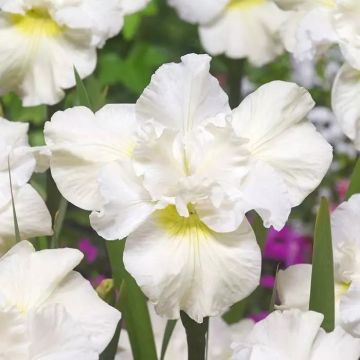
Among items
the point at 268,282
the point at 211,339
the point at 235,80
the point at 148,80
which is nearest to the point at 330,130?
the point at 148,80

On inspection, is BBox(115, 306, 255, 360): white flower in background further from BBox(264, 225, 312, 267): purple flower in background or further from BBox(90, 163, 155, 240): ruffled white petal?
BBox(264, 225, 312, 267): purple flower in background

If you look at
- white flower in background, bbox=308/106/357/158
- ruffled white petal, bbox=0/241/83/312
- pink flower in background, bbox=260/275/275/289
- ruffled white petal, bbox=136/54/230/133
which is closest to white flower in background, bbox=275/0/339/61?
ruffled white petal, bbox=136/54/230/133

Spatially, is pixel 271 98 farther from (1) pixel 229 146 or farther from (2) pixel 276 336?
(2) pixel 276 336

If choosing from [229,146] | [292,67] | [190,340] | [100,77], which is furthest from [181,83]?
[292,67]

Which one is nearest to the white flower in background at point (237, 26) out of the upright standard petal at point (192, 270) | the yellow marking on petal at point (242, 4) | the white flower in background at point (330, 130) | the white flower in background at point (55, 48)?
the yellow marking on petal at point (242, 4)

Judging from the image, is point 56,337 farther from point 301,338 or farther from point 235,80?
point 235,80

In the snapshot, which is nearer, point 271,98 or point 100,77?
point 271,98

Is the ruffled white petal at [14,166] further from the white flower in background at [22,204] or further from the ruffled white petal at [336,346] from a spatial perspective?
the ruffled white petal at [336,346]
